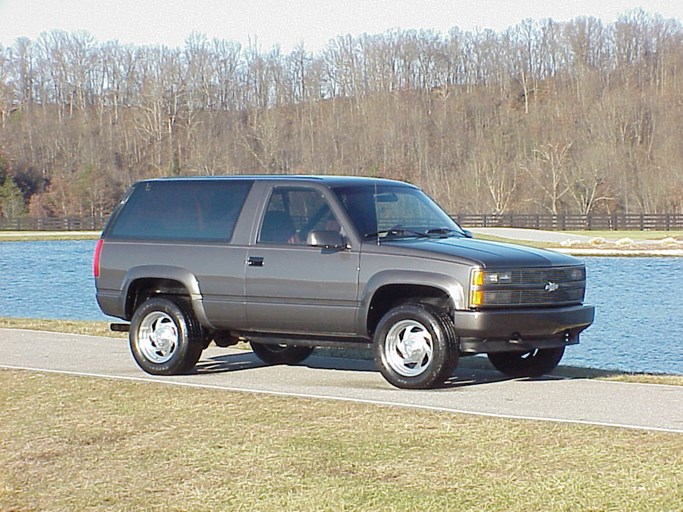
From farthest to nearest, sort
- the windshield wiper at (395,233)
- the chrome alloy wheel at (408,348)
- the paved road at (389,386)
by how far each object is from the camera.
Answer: the windshield wiper at (395,233)
the chrome alloy wheel at (408,348)
the paved road at (389,386)

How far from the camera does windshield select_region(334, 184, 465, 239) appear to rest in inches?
410

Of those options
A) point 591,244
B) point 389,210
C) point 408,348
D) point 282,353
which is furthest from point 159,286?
point 591,244

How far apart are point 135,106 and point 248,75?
12.5 meters

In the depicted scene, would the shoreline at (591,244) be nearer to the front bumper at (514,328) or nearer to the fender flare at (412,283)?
the front bumper at (514,328)

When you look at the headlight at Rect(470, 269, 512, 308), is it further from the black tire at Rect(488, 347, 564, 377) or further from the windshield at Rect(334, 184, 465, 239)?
the black tire at Rect(488, 347, 564, 377)

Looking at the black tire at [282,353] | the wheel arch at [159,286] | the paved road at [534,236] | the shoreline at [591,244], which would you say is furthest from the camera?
the paved road at [534,236]

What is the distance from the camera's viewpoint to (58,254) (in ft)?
165

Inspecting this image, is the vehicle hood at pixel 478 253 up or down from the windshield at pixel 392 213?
down

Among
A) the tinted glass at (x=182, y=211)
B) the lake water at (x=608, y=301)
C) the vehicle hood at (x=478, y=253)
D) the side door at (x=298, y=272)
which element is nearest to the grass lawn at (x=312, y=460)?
the side door at (x=298, y=272)

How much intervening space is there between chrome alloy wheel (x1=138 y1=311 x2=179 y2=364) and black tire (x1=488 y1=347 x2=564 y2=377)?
3.24 meters

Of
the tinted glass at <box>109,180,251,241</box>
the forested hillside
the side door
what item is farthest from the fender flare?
the forested hillside

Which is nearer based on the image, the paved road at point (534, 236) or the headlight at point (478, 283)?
the headlight at point (478, 283)

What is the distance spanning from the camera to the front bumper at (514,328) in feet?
31.3

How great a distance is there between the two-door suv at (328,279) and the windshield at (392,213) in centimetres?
1
